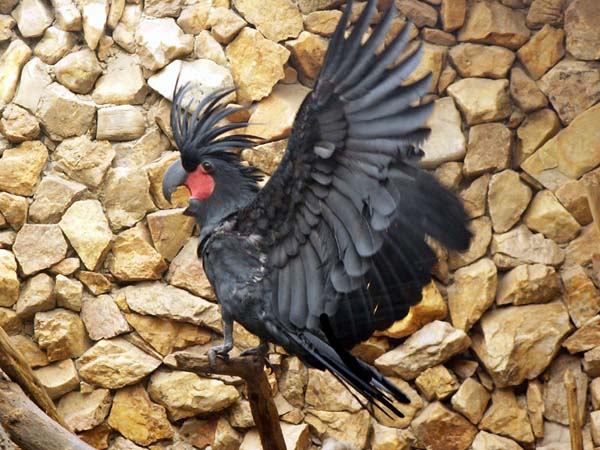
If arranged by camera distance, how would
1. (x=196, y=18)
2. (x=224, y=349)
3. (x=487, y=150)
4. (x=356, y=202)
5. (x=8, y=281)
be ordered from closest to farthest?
(x=356, y=202) → (x=224, y=349) → (x=8, y=281) → (x=487, y=150) → (x=196, y=18)

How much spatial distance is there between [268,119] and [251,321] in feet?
4.18

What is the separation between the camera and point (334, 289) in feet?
6.48

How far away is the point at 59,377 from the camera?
3094 millimetres

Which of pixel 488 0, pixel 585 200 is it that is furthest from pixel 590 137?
pixel 488 0

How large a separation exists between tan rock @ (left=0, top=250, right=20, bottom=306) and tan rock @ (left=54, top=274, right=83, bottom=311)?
0.13 m

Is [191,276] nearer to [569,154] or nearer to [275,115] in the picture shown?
[275,115]

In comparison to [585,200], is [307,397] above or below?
below

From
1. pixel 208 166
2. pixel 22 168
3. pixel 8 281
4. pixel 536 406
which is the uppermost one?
pixel 208 166

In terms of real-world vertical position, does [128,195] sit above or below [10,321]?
above

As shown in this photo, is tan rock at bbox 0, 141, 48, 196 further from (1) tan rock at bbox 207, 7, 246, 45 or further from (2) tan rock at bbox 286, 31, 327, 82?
(2) tan rock at bbox 286, 31, 327, 82

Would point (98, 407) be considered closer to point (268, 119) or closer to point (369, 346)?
point (369, 346)

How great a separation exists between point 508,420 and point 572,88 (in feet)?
3.92

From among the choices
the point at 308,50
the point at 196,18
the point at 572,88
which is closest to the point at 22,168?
the point at 196,18

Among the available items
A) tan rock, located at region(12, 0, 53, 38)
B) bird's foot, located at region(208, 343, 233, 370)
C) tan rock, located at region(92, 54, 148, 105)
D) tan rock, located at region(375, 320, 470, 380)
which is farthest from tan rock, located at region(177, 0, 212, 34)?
bird's foot, located at region(208, 343, 233, 370)
